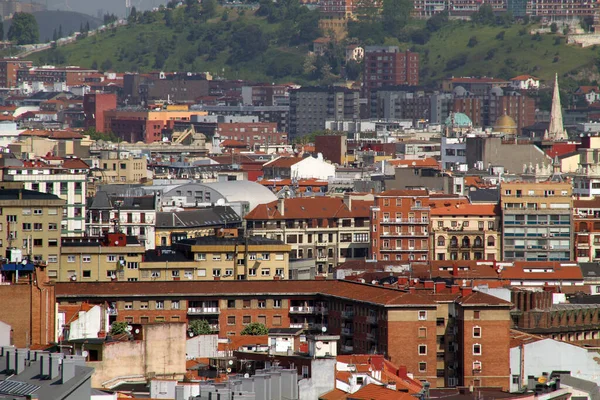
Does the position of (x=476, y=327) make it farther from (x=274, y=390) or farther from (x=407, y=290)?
(x=274, y=390)

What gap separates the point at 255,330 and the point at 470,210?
4419 cm

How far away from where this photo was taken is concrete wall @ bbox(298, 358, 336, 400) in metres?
63.8

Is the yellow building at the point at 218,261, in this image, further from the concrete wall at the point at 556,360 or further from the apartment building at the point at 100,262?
the concrete wall at the point at 556,360

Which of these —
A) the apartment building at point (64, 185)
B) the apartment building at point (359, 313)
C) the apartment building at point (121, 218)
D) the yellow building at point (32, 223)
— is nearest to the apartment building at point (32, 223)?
the yellow building at point (32, 223)

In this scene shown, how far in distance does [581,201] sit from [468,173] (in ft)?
115

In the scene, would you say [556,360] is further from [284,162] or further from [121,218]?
[284,162]

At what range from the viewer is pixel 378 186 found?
530ft

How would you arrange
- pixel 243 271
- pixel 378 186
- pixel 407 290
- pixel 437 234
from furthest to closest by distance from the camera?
pixel 378 186 → pixel 437 234 → pixel 243 271 → pixel 407 290

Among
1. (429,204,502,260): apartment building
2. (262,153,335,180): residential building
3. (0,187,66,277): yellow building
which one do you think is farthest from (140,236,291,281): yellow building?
(262,153,335,180): residential building

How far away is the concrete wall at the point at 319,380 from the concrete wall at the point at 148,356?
4138 millimetres

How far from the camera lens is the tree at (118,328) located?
3205 inches

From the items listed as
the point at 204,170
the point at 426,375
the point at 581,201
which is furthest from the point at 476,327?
the point at 204,170

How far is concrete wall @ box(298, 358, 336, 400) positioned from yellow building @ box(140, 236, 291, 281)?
43.4 metres

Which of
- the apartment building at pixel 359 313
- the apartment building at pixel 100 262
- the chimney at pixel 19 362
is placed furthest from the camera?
the apartment building at pixel 100 262
